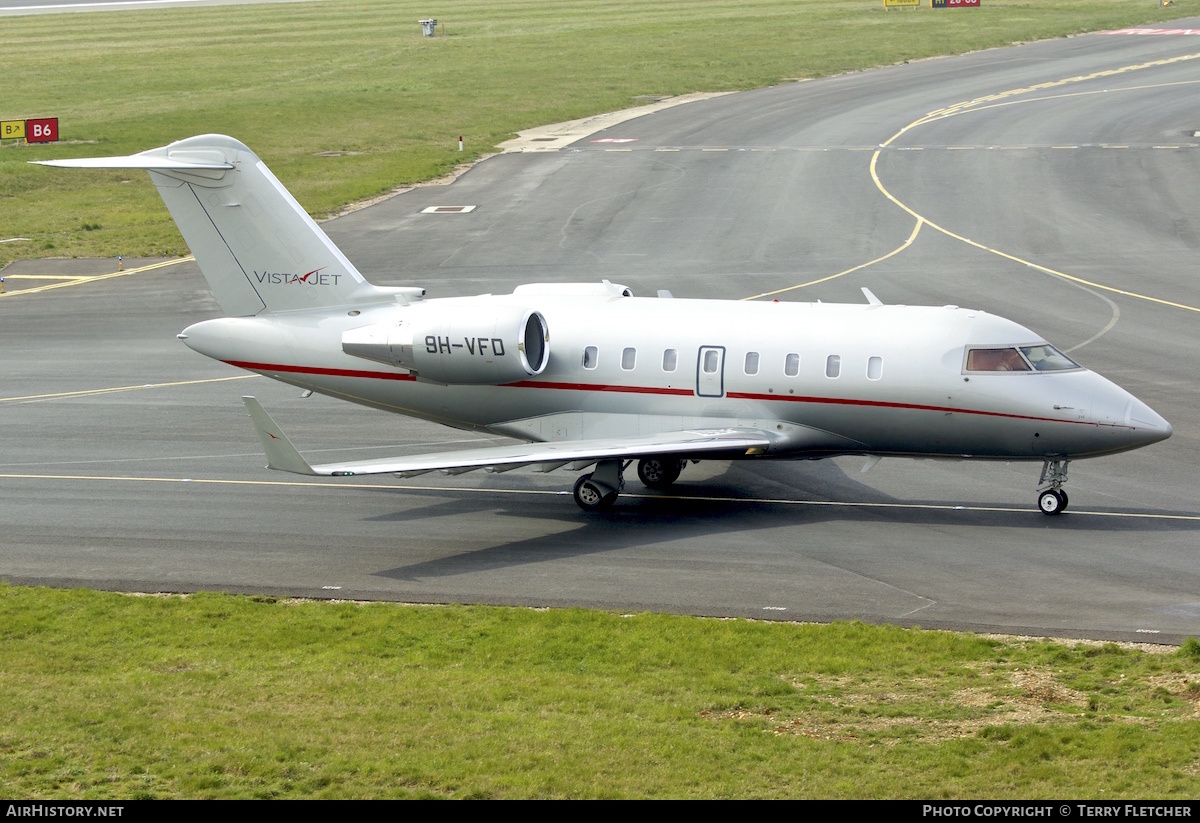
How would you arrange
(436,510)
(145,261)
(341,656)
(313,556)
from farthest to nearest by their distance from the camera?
(145,261) < (436,510) < (313,556) < (341,656)

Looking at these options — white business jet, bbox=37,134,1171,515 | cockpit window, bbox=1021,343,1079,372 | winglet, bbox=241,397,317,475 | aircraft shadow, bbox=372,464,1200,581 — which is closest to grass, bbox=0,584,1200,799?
winglet, bbox=241,397,317,475

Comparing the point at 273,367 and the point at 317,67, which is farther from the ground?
the point at 317,67

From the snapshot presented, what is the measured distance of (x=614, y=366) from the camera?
27688 millimetres

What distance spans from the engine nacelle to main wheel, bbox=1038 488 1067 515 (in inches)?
395

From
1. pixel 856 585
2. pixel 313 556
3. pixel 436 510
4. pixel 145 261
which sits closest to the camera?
pixel 856 585

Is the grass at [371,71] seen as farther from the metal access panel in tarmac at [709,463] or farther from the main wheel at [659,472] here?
the main wheel at [659,472]

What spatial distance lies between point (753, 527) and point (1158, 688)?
962 cm

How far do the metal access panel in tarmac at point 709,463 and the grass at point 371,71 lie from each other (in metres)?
4.70

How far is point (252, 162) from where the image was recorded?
29188 millimetres

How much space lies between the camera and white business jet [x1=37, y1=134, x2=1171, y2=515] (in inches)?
1013


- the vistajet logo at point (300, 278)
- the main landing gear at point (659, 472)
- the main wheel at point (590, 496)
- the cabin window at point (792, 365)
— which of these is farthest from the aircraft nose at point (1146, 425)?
the vistajet logo at point (300, 278)

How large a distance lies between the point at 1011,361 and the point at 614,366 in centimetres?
767
